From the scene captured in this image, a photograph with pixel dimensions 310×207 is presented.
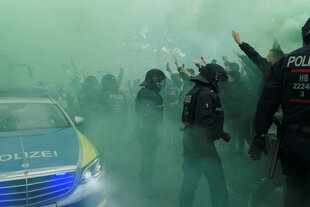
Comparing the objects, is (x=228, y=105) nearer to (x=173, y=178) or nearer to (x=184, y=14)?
(x=173, y=178)

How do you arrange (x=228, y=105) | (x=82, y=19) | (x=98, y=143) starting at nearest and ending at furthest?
(x=228, y=105), (x=98, y=143), (x=82, y=19)

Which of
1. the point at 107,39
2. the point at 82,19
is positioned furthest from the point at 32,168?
the point at 107,39

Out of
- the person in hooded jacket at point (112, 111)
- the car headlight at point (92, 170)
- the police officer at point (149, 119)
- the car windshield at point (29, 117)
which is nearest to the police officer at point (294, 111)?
the car headlight at point (92, 170)

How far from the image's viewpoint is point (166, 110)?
7016 mm

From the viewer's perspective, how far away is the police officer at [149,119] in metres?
3.92

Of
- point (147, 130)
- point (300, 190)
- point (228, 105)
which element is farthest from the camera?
point (228, 105)

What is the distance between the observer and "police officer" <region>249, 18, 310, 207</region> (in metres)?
1.85

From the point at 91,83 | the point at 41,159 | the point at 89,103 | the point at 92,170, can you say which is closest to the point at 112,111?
the point at 89,103

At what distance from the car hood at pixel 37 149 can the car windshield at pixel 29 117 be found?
18 cm

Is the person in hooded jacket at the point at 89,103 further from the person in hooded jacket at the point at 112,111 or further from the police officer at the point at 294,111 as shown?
the police officer at the point at 294,111

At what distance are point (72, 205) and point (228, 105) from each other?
3.36 m

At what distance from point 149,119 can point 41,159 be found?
1.79m

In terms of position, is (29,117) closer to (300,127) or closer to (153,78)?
(153,78)

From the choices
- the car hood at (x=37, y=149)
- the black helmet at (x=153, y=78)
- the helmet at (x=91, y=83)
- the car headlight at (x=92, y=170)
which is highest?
the black helmet at (x=153, y=78)
